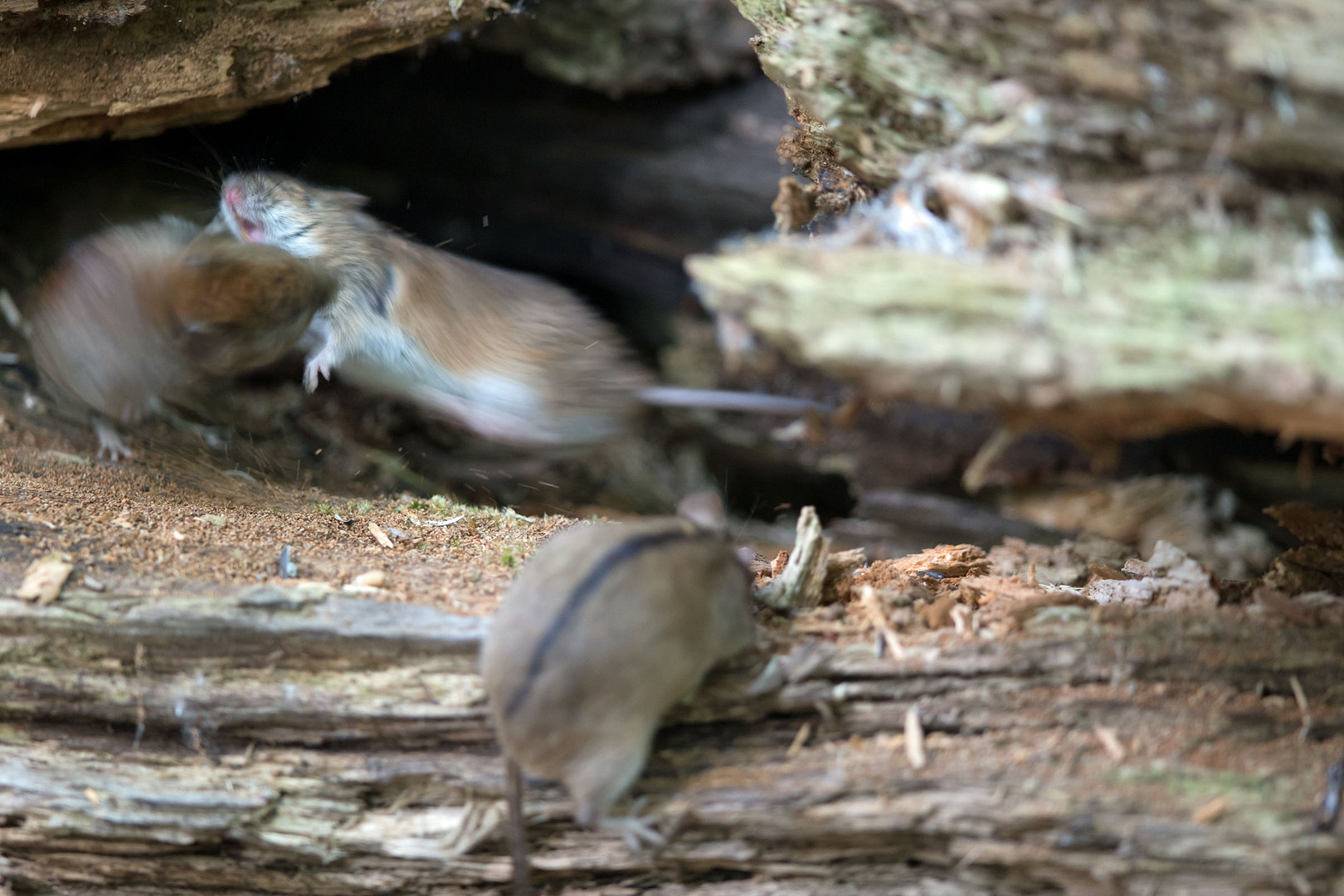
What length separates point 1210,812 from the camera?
263 centimetres

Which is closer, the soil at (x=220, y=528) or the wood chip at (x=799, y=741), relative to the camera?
the wood chip at (x=799, y=741)

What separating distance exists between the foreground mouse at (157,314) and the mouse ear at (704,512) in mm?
2320

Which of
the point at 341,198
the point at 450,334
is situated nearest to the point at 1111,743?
the point at 450,334

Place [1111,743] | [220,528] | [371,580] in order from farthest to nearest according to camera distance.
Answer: [220,528], [371,580], [1111,743]

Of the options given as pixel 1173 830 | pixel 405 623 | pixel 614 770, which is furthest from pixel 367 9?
pixel 1173 830

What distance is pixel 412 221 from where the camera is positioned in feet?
23.7

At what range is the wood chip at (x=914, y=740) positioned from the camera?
2.84 metres

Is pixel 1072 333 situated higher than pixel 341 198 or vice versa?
pixel 341 198

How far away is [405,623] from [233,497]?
1.68 m

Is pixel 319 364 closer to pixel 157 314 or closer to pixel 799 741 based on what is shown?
pixel 157 314

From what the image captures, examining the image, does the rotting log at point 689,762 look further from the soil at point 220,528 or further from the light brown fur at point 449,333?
the light brown fur at point 449,333

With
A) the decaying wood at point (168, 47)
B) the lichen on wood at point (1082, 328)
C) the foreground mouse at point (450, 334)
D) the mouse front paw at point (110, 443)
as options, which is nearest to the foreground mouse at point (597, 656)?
the lichen on wood at point (1082, 328)

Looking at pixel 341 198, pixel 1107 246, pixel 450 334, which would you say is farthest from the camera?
pixel 341 198

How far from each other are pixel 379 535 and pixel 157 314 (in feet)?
6.16
